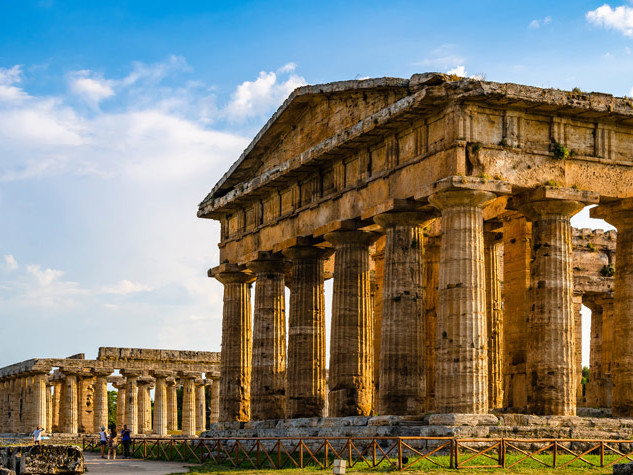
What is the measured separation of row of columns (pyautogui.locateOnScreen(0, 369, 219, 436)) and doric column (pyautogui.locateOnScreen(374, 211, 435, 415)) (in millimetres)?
39381

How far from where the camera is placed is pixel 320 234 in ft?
128

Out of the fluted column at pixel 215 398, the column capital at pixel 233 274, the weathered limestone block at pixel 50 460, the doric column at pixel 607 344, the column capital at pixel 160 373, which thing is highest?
the column capital at pixel 233 274

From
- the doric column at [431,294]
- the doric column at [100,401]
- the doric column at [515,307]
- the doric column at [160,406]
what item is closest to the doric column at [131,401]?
the doric column at [160,406]

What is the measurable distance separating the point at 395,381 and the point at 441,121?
800 centimetres

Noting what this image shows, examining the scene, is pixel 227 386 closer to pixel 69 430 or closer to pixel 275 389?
pixel 275 389

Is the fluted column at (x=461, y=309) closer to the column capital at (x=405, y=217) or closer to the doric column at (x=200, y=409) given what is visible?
the column capital at (x=405, y=217)

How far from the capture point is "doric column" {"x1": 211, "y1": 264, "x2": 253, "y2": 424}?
46.0 m

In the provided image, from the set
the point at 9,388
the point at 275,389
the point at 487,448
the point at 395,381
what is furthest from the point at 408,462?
the point at 9,388

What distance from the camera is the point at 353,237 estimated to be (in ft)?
124

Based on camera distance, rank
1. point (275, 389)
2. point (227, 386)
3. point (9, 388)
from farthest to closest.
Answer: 1. point (9, 388)
2. point (227, 386)
3. point (275, 389)

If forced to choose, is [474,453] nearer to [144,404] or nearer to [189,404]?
[189,404]

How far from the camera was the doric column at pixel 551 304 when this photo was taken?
32.2m

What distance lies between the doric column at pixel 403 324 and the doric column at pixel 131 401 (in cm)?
3942

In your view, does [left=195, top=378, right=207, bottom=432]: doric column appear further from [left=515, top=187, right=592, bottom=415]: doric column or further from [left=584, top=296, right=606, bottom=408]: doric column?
[left=515, top=187, right=592, bottom=415]: doric column
